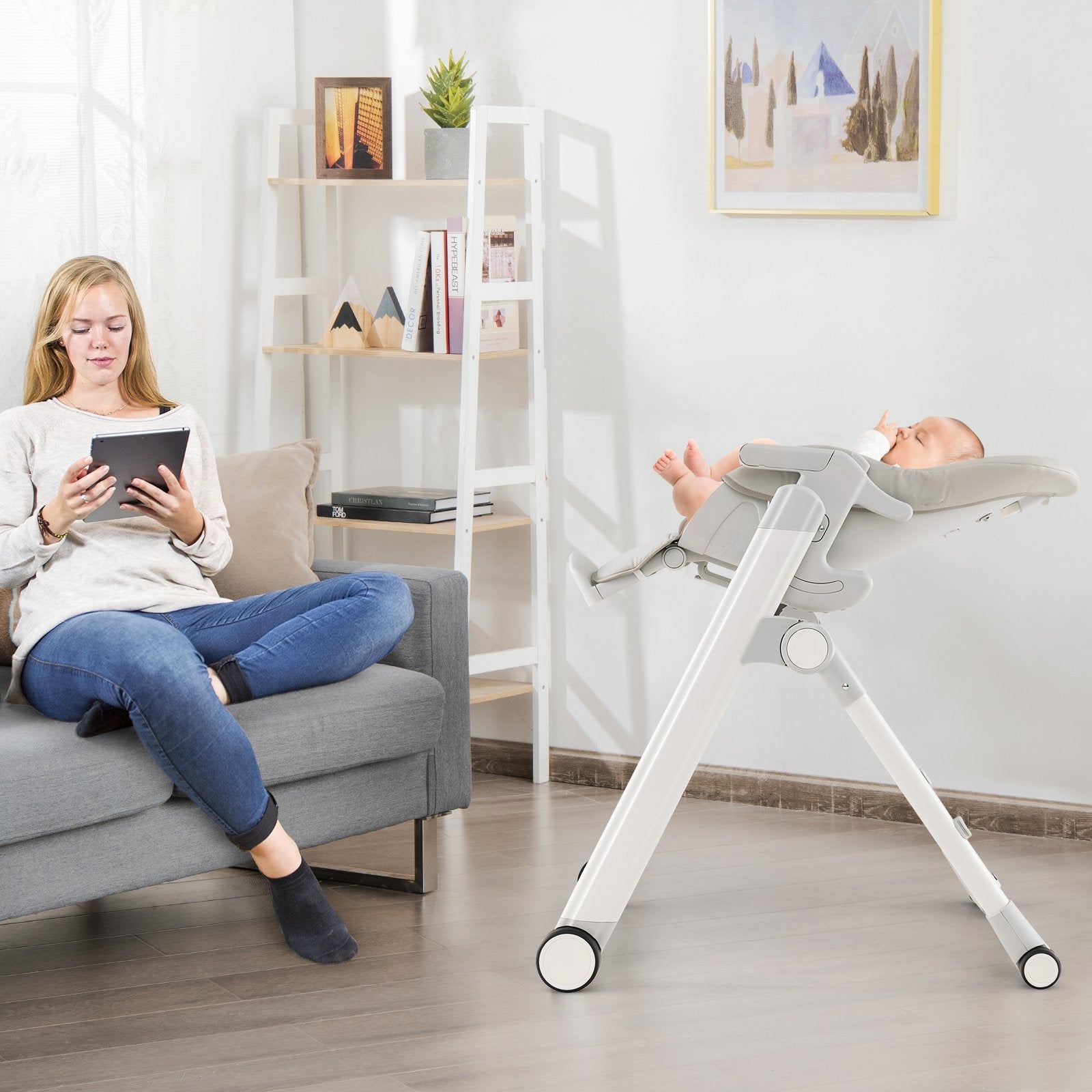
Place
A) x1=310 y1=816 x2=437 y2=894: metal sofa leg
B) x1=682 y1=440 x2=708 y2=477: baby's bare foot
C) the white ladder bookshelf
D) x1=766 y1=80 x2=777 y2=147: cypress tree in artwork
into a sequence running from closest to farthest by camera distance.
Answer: x1=682 y1=440 x2=708 y2=477: baby's bare foot < x1=310 y1=816 x2=437 y2=894: metal sofa leg < x1=766 y1=80 x2=777 y2=147: cypress tree in artwork < the white ladder bookshelf

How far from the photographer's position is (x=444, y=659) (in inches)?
107

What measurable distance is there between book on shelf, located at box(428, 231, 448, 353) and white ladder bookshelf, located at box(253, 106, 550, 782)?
1.8 inches

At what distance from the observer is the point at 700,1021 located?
85.8 inches

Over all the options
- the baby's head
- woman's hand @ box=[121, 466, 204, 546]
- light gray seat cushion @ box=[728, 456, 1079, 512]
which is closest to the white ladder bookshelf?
woman's hand @ box=[121, 466, 204, 546]

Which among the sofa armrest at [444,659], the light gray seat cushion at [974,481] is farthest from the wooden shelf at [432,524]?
the light gray seat cushion at [974,481]

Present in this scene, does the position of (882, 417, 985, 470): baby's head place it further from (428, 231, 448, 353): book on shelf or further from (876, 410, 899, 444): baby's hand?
(428, 231, 448, 353): book on shelf

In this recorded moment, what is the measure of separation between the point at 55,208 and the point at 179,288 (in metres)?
0.33

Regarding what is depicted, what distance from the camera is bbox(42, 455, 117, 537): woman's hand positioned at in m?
2.37

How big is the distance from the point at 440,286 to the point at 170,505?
1093 millimetres

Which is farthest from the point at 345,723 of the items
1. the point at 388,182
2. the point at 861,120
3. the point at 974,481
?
the point at 861,120

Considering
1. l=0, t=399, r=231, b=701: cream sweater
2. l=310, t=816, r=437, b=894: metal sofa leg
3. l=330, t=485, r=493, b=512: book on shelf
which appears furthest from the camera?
l=330, t=485, r=493, b=512: book on shelf

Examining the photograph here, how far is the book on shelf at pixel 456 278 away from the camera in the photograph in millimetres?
3377

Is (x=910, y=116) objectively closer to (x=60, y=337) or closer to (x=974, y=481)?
(x=974, y=481)

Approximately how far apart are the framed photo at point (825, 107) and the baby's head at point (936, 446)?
76 centimetres
